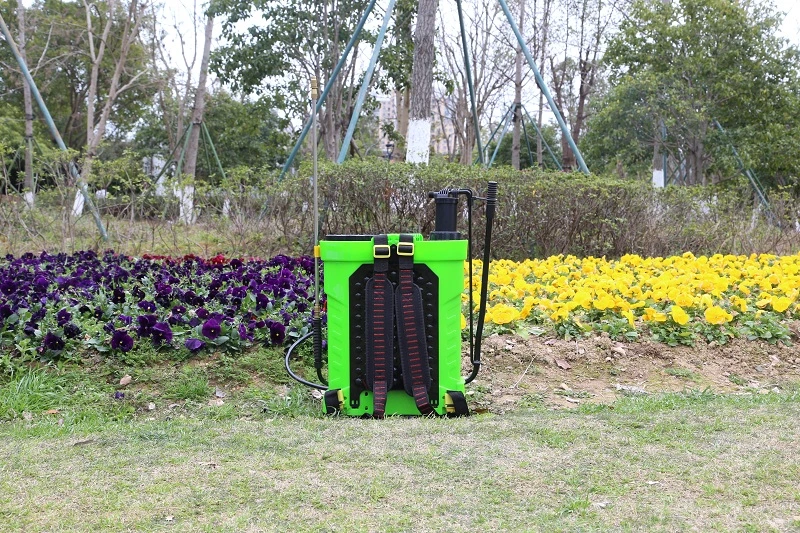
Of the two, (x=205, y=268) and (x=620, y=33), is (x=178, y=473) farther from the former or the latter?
(x=620, y=33)

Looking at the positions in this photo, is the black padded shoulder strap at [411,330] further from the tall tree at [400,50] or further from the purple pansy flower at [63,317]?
the tall tree at [400,50]

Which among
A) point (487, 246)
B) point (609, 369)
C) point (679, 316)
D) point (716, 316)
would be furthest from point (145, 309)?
point (716, 316)

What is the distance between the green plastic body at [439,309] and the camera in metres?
3.03

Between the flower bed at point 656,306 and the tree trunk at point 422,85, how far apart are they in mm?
5830

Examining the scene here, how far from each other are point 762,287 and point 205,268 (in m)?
4.23

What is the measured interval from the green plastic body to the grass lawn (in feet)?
0.49

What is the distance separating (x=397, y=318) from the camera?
3.04 metres

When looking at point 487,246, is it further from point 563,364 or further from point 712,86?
point 712,86

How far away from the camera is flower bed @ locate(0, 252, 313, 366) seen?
3.85 meters

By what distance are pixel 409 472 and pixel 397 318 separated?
2.57 ft

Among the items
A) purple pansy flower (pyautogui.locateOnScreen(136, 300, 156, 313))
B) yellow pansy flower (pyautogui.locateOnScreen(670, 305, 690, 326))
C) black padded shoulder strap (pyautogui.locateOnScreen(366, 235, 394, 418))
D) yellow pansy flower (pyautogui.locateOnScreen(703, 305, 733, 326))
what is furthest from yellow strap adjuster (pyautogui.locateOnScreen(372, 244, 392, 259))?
yellow pansy flower (pyautogui.locateOnScreen(703, 305, 733, 326))

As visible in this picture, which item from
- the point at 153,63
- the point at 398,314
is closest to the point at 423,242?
the point at 398,314

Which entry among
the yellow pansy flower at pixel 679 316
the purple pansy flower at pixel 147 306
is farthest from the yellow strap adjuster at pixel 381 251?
the yellow pansy flower at pixel 679 316

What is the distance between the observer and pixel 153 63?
26.9 metres
